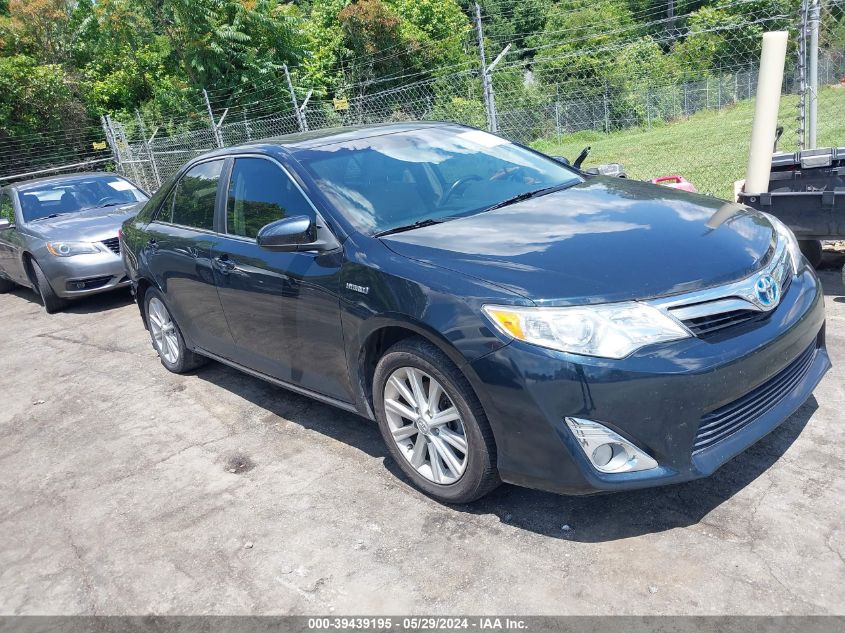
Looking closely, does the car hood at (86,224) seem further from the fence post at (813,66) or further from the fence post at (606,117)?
the fence post at (606,117)

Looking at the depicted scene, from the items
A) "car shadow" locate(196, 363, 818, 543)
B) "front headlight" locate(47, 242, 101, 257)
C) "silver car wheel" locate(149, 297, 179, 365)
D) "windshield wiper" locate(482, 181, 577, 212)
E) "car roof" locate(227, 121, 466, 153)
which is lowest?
"car shadow" locate(196, 363, 818, 543)

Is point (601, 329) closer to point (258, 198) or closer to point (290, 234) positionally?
point (290, 234)

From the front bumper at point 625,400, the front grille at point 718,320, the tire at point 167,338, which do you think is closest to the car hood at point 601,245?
the front grille at point 718,320

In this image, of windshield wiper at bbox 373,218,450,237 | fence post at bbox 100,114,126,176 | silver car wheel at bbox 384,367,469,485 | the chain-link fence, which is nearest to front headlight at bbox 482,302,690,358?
silver car wheel at bbox 384,367,469,485

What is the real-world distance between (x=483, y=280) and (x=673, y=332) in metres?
0.74

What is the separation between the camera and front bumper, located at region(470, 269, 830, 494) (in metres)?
2.72

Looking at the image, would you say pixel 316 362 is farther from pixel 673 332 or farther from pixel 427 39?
pixel 427 39

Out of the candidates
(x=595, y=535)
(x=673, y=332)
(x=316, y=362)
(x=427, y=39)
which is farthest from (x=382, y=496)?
(x=427, y=39)

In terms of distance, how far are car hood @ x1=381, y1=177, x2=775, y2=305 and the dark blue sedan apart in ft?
0.04

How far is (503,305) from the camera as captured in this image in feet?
9.43

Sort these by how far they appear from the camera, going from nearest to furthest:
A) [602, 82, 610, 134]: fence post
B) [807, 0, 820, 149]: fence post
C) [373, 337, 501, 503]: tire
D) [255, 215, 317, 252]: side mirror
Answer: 1. [373, 337, 501, 503]: tire
2. [255, 215, 317, 252]: side mirror
3. [807, 0, 820, 149]: fence post
4. [602, 82, 610, 134]: fence post

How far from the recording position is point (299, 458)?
4117 mm

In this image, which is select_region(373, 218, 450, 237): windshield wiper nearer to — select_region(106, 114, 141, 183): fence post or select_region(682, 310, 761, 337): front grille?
select_region(682, 310, 761, 337): front grille

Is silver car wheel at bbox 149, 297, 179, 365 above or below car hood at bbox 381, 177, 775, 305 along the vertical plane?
below
